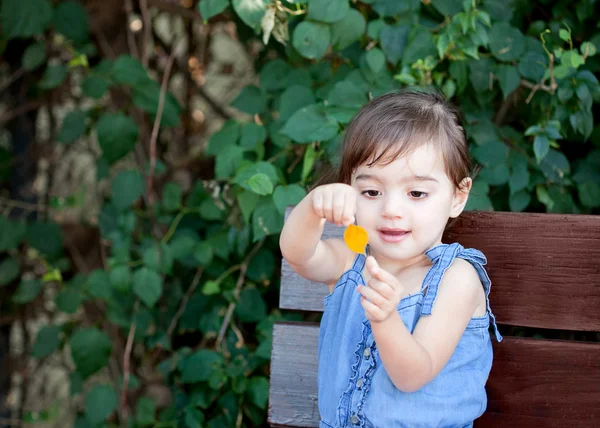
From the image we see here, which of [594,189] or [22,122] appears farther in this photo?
[22,122]

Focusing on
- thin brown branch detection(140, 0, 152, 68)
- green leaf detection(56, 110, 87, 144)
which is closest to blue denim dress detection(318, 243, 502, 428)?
green leaf detection(56, 110, 87, 144)

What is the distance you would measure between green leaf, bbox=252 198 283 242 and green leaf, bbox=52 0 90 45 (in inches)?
36.1

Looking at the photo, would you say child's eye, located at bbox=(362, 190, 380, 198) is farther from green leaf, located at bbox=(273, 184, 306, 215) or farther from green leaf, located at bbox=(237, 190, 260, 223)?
green leaf, located at bbox=(237, 190, 260, 223)

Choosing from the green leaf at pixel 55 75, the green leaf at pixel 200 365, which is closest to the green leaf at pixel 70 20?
the green leaf at pixel 55 75

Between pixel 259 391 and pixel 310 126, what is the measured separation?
66 cm

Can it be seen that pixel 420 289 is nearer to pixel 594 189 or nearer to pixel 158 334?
pixel 594 189

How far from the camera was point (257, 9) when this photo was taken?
1.62m

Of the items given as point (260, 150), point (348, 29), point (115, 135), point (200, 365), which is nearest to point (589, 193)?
point (348, 29)

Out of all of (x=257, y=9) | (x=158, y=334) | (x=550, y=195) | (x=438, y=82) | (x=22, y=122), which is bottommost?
(x=158, y=334)

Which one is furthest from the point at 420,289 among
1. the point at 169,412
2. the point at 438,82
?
the point at 169,412

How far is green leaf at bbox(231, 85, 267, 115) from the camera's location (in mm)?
1898

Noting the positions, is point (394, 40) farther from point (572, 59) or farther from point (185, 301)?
point (185, 301)

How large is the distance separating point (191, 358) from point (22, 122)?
3.61ft

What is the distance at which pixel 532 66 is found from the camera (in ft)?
5.44
